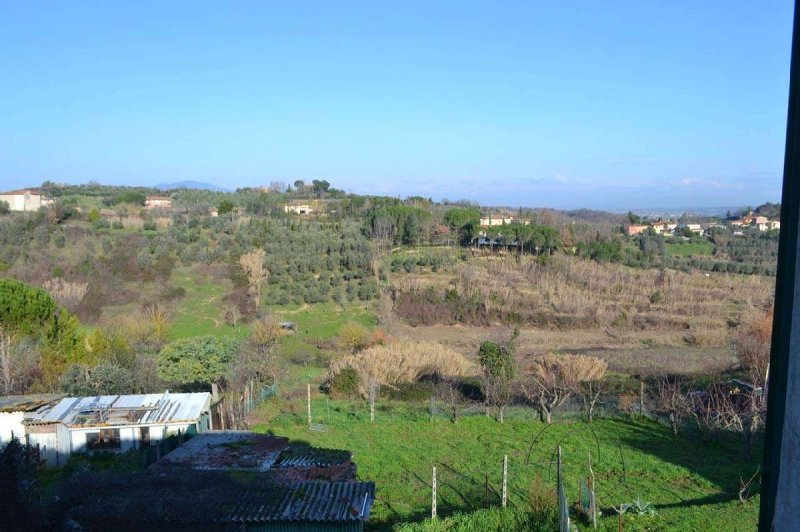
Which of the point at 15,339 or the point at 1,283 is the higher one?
the point at 1,283

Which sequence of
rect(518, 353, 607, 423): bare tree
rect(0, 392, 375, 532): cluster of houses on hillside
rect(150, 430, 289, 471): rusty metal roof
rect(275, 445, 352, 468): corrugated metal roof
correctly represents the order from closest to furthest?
rect(0, 392, 375, 532): cluster of houses on hillside < rect(275, 445, 352, 468): corrugated metal roof < rect(150, 430, 289, 471): rusty metal roof < rect(518, 353, 607, 423): bare tree

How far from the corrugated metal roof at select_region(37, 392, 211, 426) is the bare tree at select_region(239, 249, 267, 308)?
17.5m

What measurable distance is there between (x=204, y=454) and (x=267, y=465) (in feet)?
5.55

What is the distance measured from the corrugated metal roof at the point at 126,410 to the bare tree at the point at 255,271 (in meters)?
17.5

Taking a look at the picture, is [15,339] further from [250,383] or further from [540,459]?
[540,459]

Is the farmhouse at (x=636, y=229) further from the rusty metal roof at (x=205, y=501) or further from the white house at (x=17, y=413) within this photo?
the rusty metal roof at (x=205, y=501)

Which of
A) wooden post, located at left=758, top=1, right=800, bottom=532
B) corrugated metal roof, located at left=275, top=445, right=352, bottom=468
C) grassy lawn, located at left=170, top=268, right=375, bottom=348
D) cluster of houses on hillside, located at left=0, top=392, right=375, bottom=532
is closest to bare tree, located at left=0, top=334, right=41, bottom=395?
cluster of houses on hillside, located at left=0, top=392, right=375, bottom=532

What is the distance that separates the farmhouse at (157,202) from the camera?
51.4m

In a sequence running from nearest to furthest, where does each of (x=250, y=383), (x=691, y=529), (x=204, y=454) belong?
(x=691, y=529)
(x=204, y=454)
(x=250, y=383)

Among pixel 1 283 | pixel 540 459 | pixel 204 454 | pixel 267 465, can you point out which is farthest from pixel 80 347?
pixel 540 459

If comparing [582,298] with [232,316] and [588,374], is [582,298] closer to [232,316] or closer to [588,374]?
[588,374]

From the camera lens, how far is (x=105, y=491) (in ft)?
27.1

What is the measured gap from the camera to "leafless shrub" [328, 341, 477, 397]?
19.2 m

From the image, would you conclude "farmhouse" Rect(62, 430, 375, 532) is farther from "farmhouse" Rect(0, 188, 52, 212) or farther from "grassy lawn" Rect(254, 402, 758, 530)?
"farmhouse" Rect(0, 188, 52, 212)
